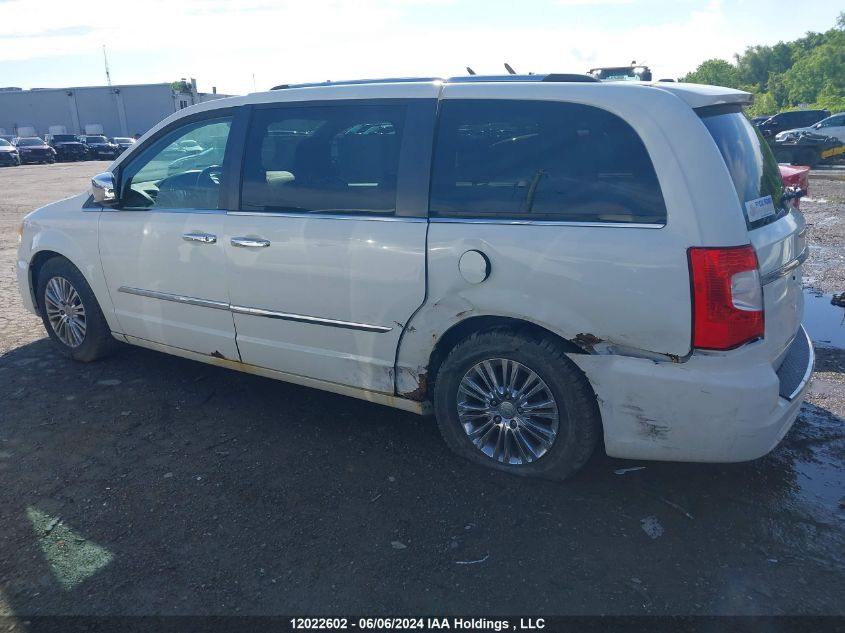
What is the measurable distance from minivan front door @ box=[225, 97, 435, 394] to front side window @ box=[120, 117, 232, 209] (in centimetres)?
28

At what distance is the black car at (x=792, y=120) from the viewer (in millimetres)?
26469

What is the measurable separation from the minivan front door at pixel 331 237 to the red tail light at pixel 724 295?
1.27 metres

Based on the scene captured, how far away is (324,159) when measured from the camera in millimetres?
3760

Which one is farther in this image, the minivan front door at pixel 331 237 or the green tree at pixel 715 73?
the green tree at pixel 715 73

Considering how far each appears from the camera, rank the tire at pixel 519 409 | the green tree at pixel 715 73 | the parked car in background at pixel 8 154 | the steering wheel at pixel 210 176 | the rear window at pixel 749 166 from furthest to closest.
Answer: the green tree at pixel 715 73
the parked car in background at pixel 8 154
the steering wheel at pixel 210 176
the tire at pixel 519 409
the rear window at pixel 749 166

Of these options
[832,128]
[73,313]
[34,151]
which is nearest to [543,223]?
[73,313]

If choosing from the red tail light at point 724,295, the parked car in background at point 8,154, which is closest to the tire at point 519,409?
Answer: the red tail light at point 724,295

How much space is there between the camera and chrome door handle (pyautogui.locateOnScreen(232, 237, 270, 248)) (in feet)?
12.6

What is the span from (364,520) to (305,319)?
3.96ft

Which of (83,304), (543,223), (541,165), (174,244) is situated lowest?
(83,304)

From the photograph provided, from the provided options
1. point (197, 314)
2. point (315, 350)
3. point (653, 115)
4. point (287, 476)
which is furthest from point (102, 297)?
point (653, 115)

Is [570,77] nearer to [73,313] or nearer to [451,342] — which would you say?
[451,342]

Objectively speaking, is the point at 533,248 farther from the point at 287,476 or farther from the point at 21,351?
the point at 21,351

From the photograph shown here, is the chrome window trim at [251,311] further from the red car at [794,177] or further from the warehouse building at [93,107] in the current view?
the warehouse building at [93,107]
